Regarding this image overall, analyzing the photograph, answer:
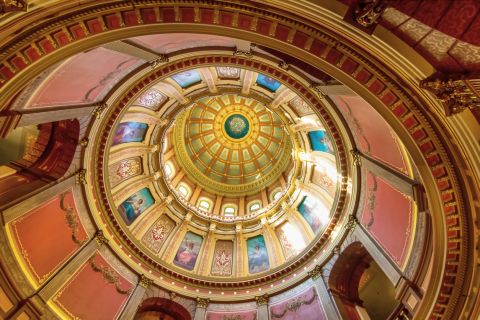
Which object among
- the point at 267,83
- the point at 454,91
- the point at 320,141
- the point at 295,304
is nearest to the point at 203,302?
the point at 295,304

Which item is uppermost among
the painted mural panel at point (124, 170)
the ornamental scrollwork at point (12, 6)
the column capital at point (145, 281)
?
the painted mural panel at point (124, 170)

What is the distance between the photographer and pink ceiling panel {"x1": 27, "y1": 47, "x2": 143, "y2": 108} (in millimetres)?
8305

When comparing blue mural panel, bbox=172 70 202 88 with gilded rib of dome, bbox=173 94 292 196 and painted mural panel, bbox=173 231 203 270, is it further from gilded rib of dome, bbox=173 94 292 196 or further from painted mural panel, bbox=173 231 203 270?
painted mural panel, bbox=173 231 203 270

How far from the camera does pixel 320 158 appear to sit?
16.0 m

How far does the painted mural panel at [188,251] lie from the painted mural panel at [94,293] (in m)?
3.83

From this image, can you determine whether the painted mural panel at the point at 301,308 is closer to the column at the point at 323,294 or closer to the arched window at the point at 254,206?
the column at the point at 323,294

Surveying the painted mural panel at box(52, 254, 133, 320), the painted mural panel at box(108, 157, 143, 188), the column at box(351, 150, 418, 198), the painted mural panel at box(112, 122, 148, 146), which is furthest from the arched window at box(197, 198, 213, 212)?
the column at box(351, 150, 418, 198)

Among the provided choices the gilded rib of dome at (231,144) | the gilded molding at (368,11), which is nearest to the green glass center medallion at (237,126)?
Answer: the gilded rib of dome at (231,144)

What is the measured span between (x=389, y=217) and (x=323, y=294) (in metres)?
4.73

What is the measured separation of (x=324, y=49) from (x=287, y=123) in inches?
425

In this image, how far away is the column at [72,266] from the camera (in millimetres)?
10664

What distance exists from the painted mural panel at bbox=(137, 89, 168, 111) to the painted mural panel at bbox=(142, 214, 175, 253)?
6837 millimetres

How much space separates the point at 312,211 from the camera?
1709 centimetres

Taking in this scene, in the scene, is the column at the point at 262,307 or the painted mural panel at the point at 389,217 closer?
the painted mural panel at the point at 389,217
